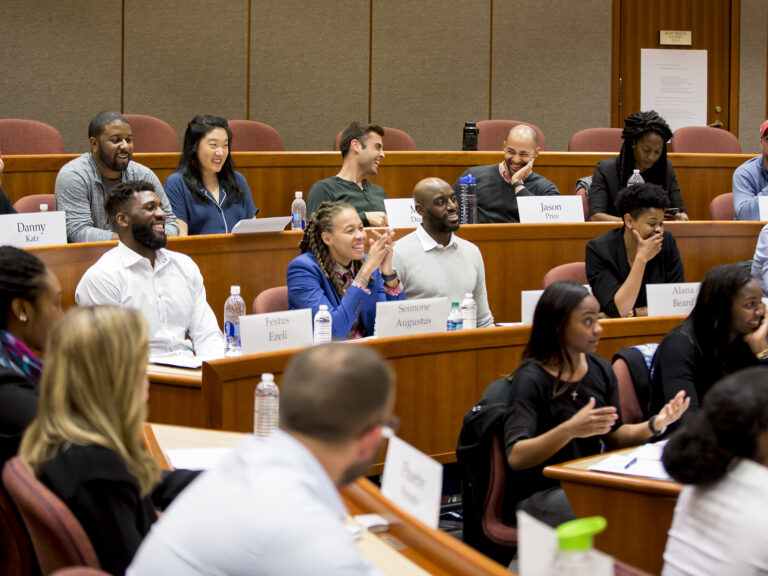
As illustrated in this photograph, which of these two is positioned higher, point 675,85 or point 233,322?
point 675,85

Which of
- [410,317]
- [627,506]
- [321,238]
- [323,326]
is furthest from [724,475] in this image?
[321,238]

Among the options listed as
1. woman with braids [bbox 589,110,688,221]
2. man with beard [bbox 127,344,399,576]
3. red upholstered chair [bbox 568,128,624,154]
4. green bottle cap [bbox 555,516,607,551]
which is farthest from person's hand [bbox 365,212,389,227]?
green bottle cap [bbox 555,516,607,551]

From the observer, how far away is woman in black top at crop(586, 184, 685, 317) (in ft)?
13.7

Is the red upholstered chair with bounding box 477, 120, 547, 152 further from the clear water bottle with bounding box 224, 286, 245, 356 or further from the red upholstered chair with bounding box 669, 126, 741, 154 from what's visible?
the clear water bottle with bounding box 224, 286, 245, 356

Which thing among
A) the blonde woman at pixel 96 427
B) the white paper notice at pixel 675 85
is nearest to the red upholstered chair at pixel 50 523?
the blonde woman at pixel 96 427

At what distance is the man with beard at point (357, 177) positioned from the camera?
5.05 metres

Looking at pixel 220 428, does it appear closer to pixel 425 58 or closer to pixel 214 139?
pixel 214 139

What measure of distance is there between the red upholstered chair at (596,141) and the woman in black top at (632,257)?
2.46 meters

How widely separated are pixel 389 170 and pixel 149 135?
157 cm

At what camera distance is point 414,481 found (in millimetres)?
1809

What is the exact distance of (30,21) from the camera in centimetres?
678

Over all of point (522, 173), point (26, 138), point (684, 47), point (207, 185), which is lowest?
point (207, 185)

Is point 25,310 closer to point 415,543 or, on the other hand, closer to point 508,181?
point 415,543

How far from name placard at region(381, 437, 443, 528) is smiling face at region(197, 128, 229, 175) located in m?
3.32
